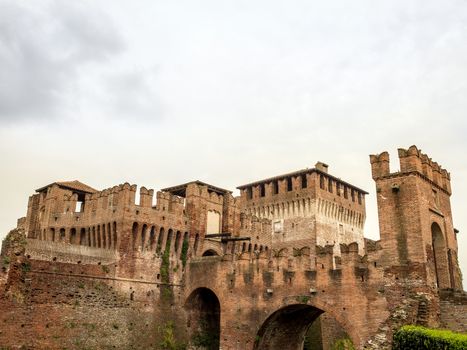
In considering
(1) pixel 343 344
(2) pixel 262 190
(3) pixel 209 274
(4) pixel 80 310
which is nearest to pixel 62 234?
(4) pixel 80 310

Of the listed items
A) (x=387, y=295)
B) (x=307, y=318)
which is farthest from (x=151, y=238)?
(x=387, y=295)

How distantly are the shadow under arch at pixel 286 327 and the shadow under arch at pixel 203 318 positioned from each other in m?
3.96

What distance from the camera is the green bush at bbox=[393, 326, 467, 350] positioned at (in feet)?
46.7

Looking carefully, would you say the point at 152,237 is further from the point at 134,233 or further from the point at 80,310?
the point at 80,310

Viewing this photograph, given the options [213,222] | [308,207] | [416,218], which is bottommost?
[416,218]

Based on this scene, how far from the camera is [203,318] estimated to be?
29.3m

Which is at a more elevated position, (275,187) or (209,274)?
(275,187)

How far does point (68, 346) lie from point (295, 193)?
24967mm

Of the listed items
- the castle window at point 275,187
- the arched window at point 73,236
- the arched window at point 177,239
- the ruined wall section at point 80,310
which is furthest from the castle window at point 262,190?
the arched window at point 73,236

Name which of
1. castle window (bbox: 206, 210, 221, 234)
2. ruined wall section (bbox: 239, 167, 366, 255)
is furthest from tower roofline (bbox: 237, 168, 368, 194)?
castle window (bbox: 206, 210, 221, 234)

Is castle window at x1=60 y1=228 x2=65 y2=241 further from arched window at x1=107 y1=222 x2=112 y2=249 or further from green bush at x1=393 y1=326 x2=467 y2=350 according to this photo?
green bush at x1=393 y1=326 x2=467 y2=350

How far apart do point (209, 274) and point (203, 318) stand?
10.7 ft

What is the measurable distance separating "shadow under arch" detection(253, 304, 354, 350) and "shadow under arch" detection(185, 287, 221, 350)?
13.0 ft

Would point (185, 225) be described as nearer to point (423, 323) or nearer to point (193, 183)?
point (193, 183)
